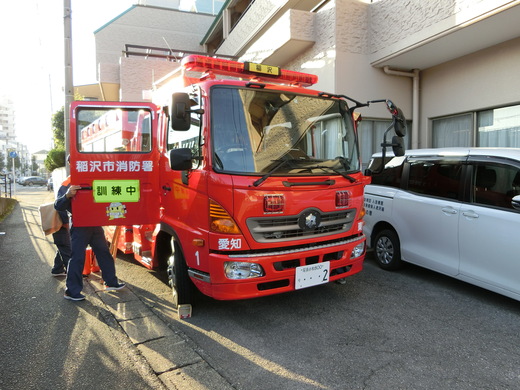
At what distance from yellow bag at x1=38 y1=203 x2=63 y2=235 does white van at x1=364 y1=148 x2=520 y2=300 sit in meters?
4.36

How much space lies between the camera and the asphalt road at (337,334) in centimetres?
277

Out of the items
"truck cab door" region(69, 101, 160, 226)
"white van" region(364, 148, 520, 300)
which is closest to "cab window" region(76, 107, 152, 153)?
"truck cab door" region(69, 101, 160, 226)

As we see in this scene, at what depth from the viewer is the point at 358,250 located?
403cm

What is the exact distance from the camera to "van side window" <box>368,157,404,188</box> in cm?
530

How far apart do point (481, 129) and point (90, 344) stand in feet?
26.8

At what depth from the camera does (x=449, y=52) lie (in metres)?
7.50

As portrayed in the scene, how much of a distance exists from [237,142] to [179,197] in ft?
3.08

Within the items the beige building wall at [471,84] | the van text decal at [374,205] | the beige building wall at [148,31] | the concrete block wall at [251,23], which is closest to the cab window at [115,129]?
the van text decal at [374,205]

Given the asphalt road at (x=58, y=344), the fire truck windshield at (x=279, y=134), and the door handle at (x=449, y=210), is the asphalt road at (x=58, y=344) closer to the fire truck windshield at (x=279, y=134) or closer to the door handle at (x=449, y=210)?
the fire truck windshield at (x=279, y=134)

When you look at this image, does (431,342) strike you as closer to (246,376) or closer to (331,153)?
(246,376)

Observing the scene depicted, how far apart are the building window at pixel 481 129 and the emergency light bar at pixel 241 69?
482 cm

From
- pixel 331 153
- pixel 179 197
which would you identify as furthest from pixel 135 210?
pixel 331 153

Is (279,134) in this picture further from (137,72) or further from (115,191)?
(137,72)

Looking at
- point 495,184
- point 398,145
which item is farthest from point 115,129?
point 495,184
